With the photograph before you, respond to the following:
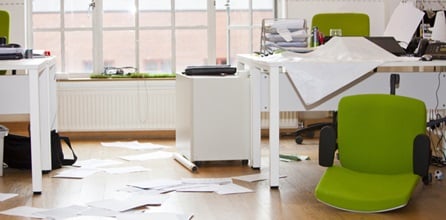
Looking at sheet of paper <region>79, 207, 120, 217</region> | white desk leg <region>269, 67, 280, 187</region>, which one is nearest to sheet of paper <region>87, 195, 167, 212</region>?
sheet of paper <region>79, 207, 120, 217</region>

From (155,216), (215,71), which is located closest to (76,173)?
(215,71)

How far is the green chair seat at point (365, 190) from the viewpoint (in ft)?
11.1

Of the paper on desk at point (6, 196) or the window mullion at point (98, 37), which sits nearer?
the paper on desk at point (6, 196)

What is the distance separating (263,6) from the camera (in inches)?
255

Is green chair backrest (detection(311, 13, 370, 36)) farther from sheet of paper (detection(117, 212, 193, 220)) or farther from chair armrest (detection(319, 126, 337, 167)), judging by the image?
sheet of paper (detection(117, 212, 193, 220))

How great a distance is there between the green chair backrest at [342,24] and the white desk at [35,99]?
199 cm

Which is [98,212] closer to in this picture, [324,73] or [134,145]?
[324,73]

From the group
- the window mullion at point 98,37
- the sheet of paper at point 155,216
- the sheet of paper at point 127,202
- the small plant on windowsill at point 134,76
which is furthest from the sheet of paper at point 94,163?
the window mullion at point 98,37

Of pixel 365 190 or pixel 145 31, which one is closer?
pixel 365 190

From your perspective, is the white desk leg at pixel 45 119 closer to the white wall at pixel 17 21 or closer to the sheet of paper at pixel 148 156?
the sheet of paper at pixel 148 156

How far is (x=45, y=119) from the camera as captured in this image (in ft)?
14.8

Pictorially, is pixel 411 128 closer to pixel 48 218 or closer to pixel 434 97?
pixel 434 97

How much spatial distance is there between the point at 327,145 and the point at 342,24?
205 cm

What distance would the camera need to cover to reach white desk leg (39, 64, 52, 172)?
4501 millimetres
